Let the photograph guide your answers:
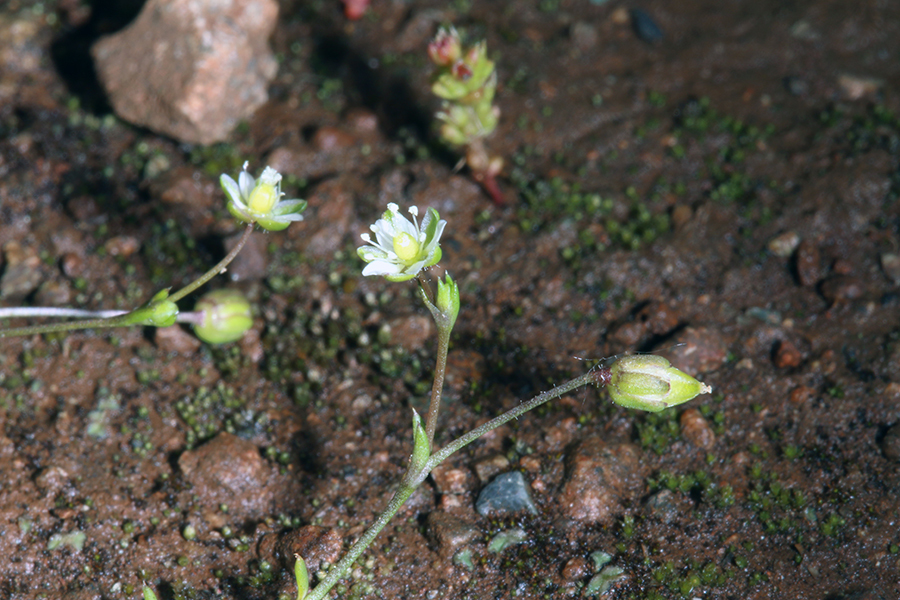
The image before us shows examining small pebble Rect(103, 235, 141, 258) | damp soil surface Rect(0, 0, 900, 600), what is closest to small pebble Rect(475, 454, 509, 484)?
damp soil surface Rect(0, 0, 900, 600)

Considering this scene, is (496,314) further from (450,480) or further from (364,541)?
(364,541)

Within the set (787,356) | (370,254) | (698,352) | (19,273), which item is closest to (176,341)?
(19,273)

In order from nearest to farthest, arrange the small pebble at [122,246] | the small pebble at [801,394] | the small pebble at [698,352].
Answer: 1. the small pebble at [801,394]
2. the small pebble at [698,352]
3. the small pebble at [122,246]

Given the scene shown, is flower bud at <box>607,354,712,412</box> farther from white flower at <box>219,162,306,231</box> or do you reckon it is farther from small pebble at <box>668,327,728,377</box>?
white flower at <box>219,162,306,231</box>

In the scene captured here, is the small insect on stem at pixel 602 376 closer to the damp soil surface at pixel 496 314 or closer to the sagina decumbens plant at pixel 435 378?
the sagina decumbens plant at pixel 435 378

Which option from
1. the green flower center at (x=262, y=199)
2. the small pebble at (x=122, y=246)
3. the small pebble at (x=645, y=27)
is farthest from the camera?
the small pebble at (x=645, y=27)

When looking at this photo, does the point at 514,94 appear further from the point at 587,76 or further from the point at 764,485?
the point at 764,485

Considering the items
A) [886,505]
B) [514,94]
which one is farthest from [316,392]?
[886,505]

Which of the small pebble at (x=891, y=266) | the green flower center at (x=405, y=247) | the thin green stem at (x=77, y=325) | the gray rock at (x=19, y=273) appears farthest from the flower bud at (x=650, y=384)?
the gray rock at (x=19, y=273)

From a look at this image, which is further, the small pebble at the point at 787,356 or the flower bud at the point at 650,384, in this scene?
the small pebble at the point at 787,356
